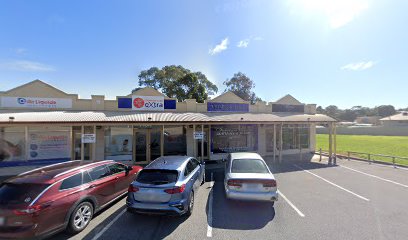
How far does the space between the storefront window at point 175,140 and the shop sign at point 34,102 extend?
20.6 feet

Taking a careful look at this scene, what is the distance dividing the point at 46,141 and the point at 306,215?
45.4 ft

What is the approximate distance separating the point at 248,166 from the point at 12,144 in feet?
43.3

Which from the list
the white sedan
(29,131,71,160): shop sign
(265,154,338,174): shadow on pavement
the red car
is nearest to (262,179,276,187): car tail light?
the white sedan

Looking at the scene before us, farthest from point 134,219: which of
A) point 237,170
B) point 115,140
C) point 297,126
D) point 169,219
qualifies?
point 297,126

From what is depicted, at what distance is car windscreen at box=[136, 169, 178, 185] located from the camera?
5445 millimetres

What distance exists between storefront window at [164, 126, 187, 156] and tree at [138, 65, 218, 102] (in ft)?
71.4

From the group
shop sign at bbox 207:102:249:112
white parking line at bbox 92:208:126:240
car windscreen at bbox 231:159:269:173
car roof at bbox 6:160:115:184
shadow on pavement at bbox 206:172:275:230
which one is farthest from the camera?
shop sign at bbox 207:102:249:112

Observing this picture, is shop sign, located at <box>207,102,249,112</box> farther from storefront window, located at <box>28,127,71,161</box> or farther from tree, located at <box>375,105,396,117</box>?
tree, located at <box>375,105,396,117</box>

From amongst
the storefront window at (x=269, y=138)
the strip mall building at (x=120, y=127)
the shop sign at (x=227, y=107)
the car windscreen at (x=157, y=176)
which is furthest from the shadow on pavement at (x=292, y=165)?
the car windscreen at (x=157, y=176)

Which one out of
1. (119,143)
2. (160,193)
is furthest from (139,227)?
(119,143)

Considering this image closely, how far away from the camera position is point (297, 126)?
17.5 metres

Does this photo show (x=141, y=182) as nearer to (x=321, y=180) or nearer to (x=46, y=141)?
(x=321, y=180)

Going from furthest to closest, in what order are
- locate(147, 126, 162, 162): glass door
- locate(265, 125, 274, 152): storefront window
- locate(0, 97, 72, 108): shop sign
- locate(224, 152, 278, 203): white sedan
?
locate(265, 125, 274, 152): storefront window < locate(147, 126, 162, 162): glass door < locate(0, 97, 72, 108): shop sign < locate(224, 152, 278, 203): white sedan

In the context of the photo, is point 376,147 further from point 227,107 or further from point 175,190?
→ point 175,190
